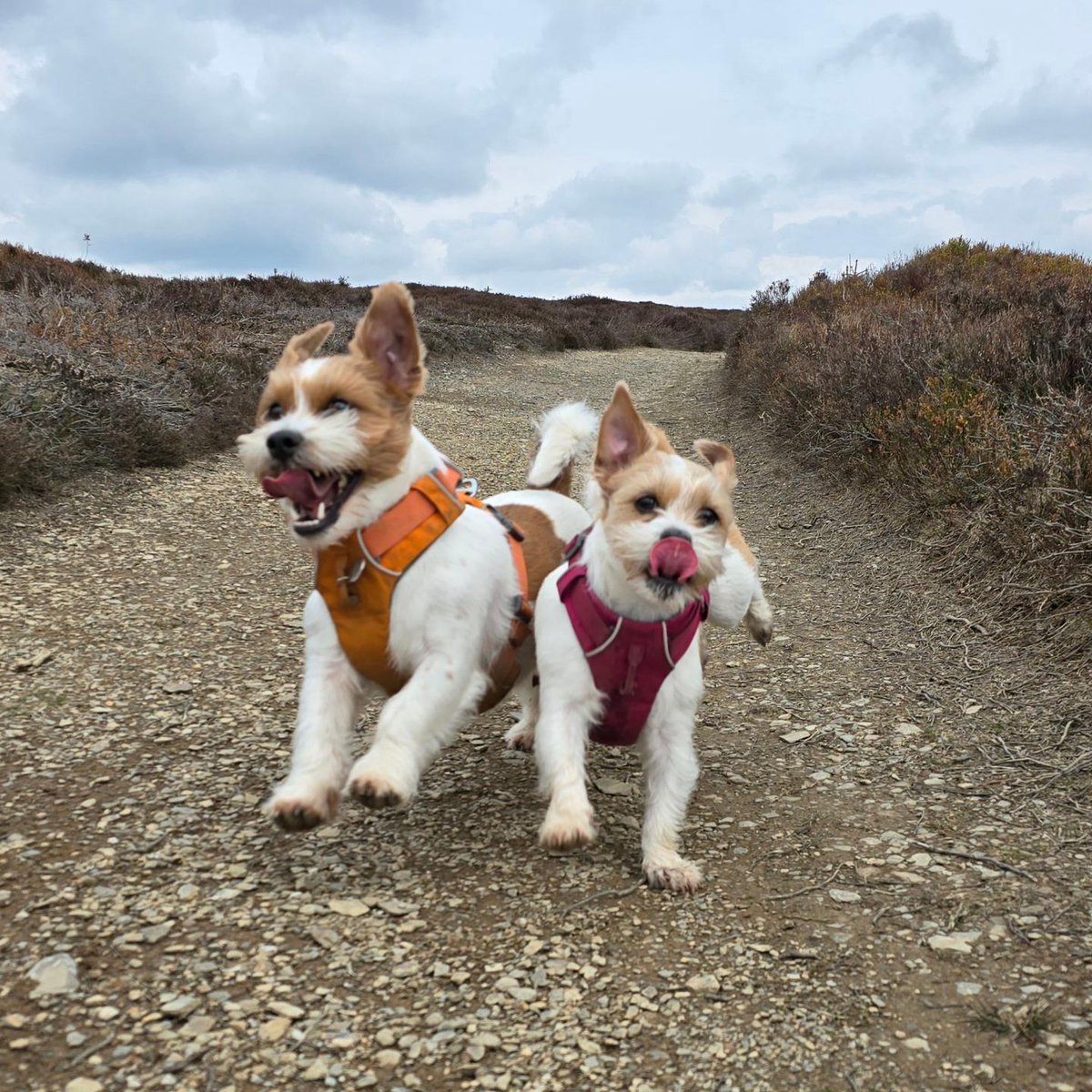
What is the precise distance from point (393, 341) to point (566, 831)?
1868 mm

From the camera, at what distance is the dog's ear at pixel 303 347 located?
3686 millimetres

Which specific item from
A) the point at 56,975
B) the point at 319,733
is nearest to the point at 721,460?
the point at 319,733

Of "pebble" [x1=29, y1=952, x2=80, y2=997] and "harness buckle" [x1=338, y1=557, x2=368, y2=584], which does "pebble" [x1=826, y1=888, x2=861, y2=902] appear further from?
"pebble" [x1=29, y1=952, x2=80, y2=997]

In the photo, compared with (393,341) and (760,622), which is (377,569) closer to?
(393,341)

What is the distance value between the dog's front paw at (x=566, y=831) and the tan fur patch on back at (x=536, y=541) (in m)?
1.09

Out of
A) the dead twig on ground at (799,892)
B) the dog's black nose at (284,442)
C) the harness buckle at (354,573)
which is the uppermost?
the dog's black nose at (284,442)

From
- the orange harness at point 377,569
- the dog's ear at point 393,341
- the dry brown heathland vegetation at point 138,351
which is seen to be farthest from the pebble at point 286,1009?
the dry brown heathland vegetation at point 138,351

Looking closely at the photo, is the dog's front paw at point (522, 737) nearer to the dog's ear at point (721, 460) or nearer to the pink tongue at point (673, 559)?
the dog's ear at point (721, 460)

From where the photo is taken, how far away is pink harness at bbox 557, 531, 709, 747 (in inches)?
136

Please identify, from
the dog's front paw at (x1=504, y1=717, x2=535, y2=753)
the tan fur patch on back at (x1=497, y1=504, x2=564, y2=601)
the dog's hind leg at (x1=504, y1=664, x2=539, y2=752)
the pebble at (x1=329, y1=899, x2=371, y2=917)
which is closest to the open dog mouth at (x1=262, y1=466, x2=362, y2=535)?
the tan fur patch on back at (x1=497, y1=504, x2=564, y2=601)

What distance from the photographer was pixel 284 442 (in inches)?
125

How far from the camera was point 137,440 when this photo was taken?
9.38 m

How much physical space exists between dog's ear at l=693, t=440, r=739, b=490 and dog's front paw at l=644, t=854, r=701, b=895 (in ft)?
4.85

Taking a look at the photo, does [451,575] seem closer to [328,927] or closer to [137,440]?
[328,927]
